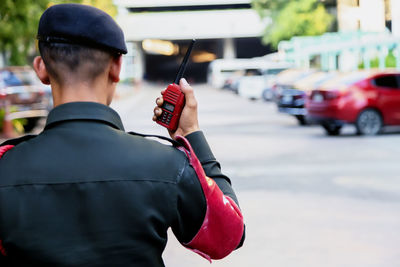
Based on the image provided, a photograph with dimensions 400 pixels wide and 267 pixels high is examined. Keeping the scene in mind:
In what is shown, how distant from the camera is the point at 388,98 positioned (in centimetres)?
1641

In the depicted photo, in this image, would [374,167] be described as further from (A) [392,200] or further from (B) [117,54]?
(B) [117,54]

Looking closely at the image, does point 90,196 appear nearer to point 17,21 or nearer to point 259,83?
point 17,21

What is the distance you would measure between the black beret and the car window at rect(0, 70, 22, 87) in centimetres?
1663

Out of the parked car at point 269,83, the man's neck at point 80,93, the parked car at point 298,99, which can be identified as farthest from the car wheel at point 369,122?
the parked car at point 269,83

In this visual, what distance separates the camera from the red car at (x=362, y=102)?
16141 mm

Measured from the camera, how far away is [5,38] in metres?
23.2

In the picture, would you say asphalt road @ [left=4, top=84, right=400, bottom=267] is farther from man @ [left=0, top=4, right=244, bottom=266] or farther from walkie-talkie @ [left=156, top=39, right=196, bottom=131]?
man @ [left=0, top=4, right=244, bottom=266]

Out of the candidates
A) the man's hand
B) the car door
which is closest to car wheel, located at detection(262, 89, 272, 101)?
the car door

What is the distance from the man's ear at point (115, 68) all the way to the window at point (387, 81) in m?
15.2

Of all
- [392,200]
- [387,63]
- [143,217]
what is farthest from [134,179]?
[387,63]

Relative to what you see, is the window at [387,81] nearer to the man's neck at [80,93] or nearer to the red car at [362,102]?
the red car at [362,102]

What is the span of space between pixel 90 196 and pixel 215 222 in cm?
35

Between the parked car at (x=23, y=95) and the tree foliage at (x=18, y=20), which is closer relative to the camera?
the tree foliage at (x=18, y=20)

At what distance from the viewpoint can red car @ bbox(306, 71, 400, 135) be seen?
53.0 feet
